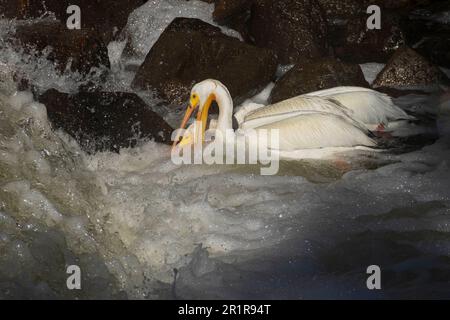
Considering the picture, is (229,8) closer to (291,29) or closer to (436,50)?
(291,29)

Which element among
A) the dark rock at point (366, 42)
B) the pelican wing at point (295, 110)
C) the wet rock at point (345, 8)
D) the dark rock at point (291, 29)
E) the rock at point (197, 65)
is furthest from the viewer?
the wet rock at point (345, 8)

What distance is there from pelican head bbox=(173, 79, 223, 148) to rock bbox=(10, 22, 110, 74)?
4.57 feet

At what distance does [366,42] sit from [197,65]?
7.61 feet

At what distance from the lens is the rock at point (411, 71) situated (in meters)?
7.98

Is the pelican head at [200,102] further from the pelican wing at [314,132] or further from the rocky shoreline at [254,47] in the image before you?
the pelican wing at [314,132]

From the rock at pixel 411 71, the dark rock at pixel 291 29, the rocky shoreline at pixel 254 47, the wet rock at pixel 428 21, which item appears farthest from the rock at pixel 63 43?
the wet rock at pixel 428 21

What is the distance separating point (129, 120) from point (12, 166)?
A: 5.13 feet

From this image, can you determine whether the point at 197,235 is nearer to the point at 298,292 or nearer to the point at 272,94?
the point at 298,292

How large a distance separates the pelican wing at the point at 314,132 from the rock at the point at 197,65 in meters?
1.33

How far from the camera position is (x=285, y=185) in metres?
5.86

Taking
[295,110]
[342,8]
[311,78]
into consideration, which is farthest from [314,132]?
[342,8]

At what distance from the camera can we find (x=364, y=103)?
271 inches

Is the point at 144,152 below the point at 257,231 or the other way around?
the other way around

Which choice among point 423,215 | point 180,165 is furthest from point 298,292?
point 180,165
